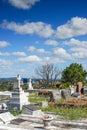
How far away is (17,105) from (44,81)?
1601 inches

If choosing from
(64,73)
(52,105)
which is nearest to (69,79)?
(64,73)

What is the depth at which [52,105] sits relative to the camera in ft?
65.6

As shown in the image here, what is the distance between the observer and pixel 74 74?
161 feet

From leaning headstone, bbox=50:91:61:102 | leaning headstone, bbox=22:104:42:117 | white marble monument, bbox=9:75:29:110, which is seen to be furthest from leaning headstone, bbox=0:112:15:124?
leaning headstone, bbox=50:91:61:102

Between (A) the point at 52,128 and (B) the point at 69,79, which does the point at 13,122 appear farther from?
(B) the point at 69,79

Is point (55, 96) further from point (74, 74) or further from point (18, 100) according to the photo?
point (74, 74)

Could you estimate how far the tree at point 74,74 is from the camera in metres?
49.0

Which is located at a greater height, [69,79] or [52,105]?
[69,79]

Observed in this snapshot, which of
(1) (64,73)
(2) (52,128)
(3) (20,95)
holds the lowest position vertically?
(2) (52,128)

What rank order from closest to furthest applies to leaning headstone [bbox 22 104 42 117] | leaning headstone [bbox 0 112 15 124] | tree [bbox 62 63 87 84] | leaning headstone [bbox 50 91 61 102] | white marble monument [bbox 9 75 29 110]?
1. leaning headstone [bbox 0 112 15 124]
2. leaning headstone [bbox 22 104 42 117]
3. white marble monument [bbox 9 75 29 110]
4. leaning headstone [bbox 50 91 61 102]
5. tree [bbox 62 63 87 84]

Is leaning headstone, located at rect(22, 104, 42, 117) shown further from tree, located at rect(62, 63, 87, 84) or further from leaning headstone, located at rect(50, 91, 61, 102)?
tree, located at rect(62, 63, 87, 84)

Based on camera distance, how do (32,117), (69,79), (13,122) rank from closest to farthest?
1. (13,122)
2. (32,117)
3. (69,79)

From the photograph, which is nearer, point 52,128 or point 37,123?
point 52,128

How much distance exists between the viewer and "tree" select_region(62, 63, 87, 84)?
4903cm
